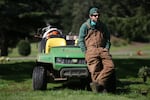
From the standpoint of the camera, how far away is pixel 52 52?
39.5ft

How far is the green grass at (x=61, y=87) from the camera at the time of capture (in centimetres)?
1002

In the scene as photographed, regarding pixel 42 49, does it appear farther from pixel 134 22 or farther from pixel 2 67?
pixel 134 22

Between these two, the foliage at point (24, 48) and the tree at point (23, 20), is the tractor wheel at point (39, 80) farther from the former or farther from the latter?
the foliage at point (24, 48)

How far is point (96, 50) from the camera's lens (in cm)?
1099

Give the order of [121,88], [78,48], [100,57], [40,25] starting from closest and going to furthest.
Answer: [100,57]
[78,48]
[121,88]
[40,25]

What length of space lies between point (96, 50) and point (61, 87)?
283 cm

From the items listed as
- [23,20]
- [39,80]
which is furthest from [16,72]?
[23,20]

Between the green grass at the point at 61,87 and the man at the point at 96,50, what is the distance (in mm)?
368

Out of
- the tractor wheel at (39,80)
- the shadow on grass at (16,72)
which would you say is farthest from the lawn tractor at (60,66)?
the shadow on grass at (16,72)

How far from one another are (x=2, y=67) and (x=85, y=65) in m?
9.19

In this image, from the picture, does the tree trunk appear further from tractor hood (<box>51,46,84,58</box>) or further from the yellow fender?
tractor hood (<box>51,46,84,58</box>)

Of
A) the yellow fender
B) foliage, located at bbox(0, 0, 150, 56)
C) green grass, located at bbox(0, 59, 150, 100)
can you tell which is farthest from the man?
foliage, located at bbox(0, 0, 150, 56)

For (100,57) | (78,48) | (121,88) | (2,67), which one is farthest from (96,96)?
(2,67)

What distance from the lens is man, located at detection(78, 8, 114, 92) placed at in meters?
10.7
